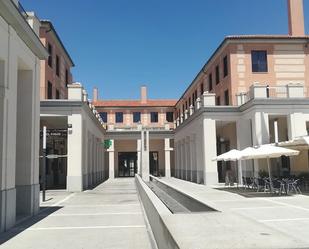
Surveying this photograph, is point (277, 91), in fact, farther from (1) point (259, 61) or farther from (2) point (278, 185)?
(2) point (278, 185)

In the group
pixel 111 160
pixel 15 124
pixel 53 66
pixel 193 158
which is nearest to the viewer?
pixel 15 124

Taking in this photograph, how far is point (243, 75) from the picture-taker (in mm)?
28688

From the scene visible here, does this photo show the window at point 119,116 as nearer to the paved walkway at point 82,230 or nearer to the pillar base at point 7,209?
the paved walkway at point 82,230

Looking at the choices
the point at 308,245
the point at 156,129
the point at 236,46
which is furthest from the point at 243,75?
the point at 308,245

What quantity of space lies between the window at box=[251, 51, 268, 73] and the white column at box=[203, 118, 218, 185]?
6.26 meters

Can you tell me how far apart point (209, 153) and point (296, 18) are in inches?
553

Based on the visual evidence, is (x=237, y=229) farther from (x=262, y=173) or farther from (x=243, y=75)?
(x=243, y=75)

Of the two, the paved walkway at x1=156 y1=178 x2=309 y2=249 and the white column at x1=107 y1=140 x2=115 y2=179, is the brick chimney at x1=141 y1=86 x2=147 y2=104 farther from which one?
the paved walkway at x1=156 y1=178 x2=309 y2=249

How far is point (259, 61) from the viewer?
96.4ft

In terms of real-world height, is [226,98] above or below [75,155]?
above

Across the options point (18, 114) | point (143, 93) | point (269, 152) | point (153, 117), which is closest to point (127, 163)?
point (153, 117)

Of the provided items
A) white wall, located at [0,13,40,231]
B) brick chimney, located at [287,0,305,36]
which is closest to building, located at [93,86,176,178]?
brick chimney, located at [287,0,305,36]

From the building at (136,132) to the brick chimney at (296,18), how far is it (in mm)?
18614

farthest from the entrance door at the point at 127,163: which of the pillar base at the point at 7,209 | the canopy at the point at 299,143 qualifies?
the pillar base at the point at 7,209
